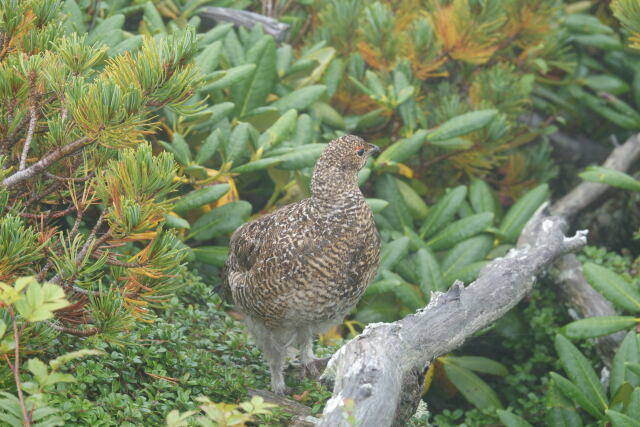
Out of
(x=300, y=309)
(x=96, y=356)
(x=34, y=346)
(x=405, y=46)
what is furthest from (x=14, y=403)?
(x=405, y=46)

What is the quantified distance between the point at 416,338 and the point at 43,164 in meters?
1.71

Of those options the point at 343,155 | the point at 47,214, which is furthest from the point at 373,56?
the point at 47,214

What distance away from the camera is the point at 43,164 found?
10.1ft

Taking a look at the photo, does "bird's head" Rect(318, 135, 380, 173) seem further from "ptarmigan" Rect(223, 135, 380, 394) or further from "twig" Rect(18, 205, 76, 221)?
"twig" Rect(18, 205, 76, 221)

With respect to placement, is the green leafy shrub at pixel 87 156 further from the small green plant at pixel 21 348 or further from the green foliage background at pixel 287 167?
the small green plant at pixel 21 348

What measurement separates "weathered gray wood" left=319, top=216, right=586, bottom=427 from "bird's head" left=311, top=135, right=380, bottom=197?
709 mm

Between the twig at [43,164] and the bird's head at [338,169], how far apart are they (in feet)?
4.26

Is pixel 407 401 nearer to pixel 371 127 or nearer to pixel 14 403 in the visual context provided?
pixel 14 403

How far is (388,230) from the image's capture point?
5539mm

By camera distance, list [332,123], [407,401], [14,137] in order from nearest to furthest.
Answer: [14,137]
[407,401]
[332,123]

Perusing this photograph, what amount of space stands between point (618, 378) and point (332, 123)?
8.87ft

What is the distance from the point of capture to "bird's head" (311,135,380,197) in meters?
3.99

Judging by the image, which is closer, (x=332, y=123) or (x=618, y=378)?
(x=618, y=378)

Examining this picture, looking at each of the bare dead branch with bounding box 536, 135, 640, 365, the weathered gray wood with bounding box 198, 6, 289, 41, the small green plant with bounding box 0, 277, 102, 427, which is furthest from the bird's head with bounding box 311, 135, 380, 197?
the weathered gray wood with bounding box 198, 6, 289, 41
